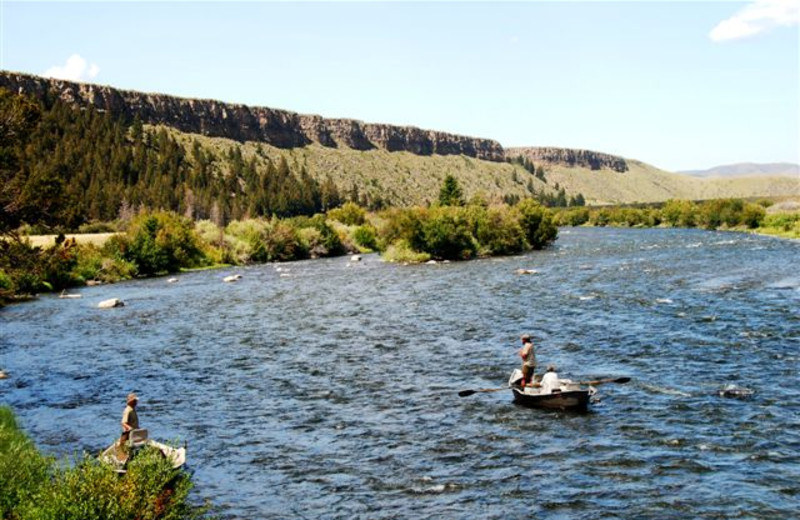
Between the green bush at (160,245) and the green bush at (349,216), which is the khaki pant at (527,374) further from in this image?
the green bush at (349,216)

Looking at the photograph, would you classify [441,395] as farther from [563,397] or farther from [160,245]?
[160,245]

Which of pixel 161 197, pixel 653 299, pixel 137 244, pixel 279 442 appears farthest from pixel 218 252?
pixel 279 442

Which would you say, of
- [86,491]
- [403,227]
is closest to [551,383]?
[86,491]

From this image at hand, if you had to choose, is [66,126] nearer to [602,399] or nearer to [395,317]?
[395,317]

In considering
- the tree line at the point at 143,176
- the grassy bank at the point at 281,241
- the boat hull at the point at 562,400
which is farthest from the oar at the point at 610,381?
the tree line at the point at 143,176

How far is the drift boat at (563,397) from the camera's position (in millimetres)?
25562

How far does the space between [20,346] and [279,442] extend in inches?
1045

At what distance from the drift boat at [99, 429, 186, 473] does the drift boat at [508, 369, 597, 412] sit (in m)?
13.2

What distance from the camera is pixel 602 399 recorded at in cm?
2733

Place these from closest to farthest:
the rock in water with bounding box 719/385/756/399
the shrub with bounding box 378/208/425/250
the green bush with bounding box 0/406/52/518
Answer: the green bush with bounding box 0/406/52/518
the rock in water with bounding box 719/385/756/399
the shrub with bounding box 378/208/425/250

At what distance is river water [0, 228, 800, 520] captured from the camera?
19.2 meters

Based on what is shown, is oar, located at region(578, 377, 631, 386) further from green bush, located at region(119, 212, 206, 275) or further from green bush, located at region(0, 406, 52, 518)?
green bush, located at region(119, 212, 206, 275)

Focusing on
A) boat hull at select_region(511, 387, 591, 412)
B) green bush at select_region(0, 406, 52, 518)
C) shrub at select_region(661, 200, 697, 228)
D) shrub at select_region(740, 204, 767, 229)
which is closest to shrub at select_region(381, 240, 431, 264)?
shrub at select_region(740, 204, 767, 229)

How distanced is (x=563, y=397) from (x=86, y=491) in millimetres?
17311
